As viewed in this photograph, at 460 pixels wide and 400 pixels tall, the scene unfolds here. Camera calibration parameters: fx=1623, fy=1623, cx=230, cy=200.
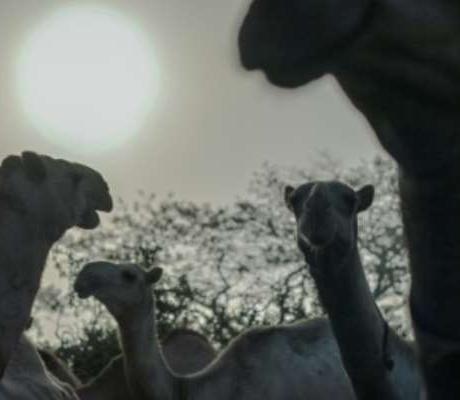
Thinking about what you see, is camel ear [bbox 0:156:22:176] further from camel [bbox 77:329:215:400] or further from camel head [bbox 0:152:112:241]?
camel [bbox 77:329:215:400]

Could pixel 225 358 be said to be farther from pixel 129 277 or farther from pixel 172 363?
pixel 172 363

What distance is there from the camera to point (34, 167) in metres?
5.73

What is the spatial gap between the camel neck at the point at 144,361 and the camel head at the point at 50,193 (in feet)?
12.7

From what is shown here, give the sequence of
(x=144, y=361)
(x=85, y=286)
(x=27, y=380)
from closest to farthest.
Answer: (x=27, y=380)
(x=144, y=361)
(x=85, y=286)

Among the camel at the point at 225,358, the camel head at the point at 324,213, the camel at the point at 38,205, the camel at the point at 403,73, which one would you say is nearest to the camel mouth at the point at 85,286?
the camel at the point at 225,358

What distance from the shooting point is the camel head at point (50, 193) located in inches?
225

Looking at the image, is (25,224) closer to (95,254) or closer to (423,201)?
(423,201)

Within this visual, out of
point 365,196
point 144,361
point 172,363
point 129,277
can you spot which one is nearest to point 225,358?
point 129,277

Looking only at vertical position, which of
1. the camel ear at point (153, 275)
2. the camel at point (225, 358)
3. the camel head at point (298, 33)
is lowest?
the camel at point (225, 358)

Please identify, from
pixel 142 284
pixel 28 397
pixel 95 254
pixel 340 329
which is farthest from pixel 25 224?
pixel 95 254

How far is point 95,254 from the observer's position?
32.5m

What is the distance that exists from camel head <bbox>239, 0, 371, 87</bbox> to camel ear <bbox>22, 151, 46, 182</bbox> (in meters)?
4.08

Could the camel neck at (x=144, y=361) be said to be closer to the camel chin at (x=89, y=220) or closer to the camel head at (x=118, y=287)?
the camel head at (x=118, y=287)

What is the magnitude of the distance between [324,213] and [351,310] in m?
0.37
